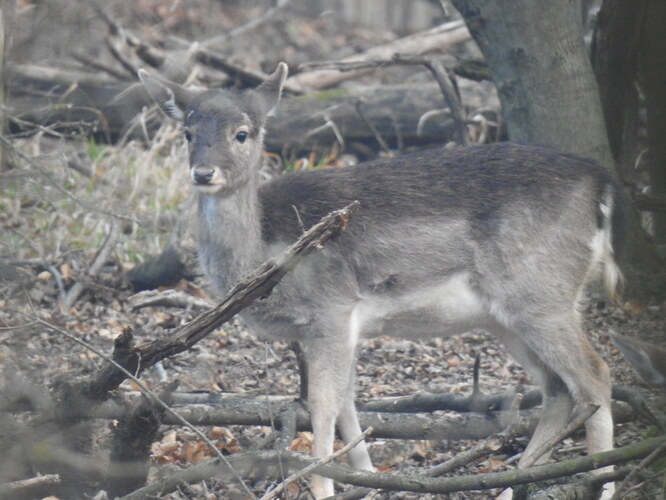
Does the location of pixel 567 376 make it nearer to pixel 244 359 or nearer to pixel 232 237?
pixel 232 237

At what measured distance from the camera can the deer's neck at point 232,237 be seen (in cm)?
555

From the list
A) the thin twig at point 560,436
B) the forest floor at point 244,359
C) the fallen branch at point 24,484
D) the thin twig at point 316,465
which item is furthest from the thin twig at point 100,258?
the thin twig at point 560,436

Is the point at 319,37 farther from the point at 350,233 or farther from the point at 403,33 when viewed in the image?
the point at 350,233

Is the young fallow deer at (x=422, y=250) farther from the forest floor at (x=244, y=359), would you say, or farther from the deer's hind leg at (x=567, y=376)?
the forest floor at (x=244, y=359)

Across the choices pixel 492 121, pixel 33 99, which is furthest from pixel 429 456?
pixel 33 99

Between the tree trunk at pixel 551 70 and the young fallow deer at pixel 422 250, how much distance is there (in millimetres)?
1011

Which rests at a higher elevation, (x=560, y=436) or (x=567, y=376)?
(x=560, y=436)

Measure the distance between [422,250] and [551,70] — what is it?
179 cm

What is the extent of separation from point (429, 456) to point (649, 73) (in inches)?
127

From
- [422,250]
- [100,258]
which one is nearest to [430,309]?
[422,250]

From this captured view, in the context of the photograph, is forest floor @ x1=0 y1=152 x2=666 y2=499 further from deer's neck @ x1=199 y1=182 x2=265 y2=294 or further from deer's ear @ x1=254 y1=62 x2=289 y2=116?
deer's ear @ x1=254 y1=62 x2=289 y2=116

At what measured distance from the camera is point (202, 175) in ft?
17.4


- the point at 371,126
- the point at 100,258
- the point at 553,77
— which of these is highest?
the point at 553,77

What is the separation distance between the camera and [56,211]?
26.8 ft
